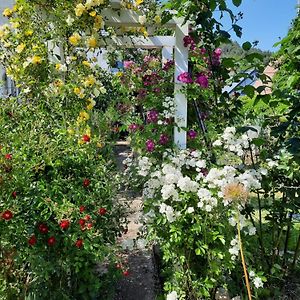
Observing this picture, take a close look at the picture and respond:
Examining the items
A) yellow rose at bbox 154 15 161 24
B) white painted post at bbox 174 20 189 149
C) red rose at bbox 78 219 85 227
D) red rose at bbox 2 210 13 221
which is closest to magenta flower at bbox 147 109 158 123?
white painted post at bbox 174 20 189 149

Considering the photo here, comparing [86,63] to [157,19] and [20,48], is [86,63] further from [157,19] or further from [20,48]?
[157,19]

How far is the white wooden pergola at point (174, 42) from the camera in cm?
315

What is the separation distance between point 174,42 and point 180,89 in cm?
47

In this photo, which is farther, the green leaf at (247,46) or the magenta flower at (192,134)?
the magenta flower at (192,134)

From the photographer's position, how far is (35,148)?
2.10 m

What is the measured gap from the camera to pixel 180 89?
11.8 feet

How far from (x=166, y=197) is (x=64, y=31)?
1567 mm

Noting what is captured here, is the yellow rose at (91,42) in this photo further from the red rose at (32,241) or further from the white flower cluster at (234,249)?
the white flower cluster at (234,249)

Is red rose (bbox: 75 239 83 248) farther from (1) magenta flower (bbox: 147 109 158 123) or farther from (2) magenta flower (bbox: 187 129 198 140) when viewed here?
(1) magenta flower (bbox: 147 109 158 123)

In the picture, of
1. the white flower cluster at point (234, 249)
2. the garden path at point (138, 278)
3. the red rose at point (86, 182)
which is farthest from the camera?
the garden path at point (138, 278)

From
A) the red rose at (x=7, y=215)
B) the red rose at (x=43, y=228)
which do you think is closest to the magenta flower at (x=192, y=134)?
the red rose at (x=43, y=228)

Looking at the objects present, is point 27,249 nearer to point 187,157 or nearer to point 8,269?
point 8,269

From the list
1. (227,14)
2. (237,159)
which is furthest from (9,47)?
(237,159)

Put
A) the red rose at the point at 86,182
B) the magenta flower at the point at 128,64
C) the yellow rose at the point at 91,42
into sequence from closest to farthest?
the red rose at the point at 86,182, the yellow rose at the point at 91,42, the magenta flower at the point at 128,64
